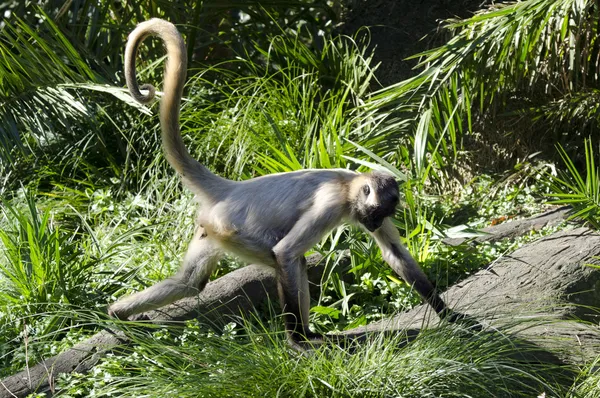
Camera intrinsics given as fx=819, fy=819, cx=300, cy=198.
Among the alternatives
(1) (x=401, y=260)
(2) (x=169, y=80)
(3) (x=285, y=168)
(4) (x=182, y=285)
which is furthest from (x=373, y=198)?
(3) (x=285, y=168)

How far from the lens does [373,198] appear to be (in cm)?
466

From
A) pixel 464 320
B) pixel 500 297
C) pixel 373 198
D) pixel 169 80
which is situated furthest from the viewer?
pixel 500 297

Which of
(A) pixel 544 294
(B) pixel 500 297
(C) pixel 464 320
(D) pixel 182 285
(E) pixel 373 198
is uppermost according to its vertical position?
(D) pixel 182 285

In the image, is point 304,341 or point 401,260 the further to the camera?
point 401,260

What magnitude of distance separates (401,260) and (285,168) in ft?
4.72

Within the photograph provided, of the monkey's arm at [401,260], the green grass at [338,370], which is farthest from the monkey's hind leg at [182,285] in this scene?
the monkey's arm at [401,260]

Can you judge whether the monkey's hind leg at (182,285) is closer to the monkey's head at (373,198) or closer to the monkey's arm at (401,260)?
the monkey's head at (373,198)

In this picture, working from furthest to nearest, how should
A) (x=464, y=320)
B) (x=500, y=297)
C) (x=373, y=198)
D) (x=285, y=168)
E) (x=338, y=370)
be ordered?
(x=285, y=168), (x=500, y=297), (x=373, y=198), (x=464, y=320), (x=338, y=370)

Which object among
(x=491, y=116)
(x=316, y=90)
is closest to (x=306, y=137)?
(x=316, y=90)

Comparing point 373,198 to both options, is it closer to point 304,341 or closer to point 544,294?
point 304,341

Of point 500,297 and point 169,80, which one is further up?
point 169,80

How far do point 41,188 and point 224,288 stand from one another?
10.7ft

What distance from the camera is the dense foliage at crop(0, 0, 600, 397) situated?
12.8ft

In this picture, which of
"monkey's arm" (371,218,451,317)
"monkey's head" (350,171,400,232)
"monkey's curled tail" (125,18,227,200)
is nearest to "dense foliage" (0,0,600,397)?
"monkey's arm" (371,218,451,317)
